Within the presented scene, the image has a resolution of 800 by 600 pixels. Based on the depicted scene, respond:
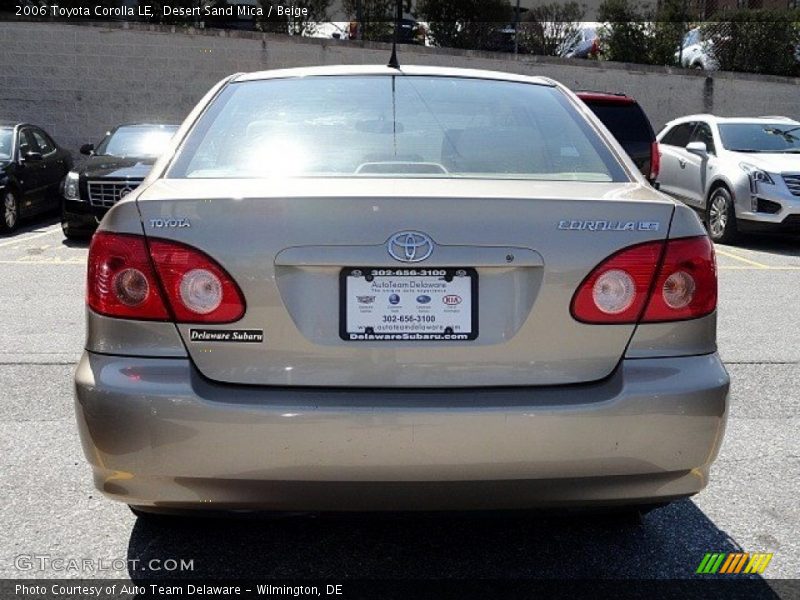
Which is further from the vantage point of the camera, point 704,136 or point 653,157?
point 704,136

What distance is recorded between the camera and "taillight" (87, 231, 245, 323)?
2.65 meters

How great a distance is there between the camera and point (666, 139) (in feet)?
47.5

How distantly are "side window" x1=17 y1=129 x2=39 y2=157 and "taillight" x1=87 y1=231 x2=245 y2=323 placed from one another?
1136 centimetres

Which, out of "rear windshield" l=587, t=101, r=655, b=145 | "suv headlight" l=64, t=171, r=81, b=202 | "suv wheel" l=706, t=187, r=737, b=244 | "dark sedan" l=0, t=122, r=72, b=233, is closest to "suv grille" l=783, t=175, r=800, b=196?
"suv wheel" l=706, t=187, r=737, b=244

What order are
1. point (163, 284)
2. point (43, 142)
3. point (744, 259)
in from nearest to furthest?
point (163, 284) < point (744, 259) < point (43, 142)

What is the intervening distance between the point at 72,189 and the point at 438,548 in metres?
9.58

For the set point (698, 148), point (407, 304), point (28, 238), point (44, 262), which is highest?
point (407, 304)

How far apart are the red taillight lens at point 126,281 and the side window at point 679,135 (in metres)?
12.1

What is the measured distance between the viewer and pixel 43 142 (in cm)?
1430

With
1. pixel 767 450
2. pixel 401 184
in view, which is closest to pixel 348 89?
pixel 401 184

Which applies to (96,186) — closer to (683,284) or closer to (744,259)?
(744,259)

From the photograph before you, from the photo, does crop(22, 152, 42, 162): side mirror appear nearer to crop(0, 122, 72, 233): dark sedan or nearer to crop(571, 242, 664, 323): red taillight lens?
crop(0, 122, 72, 233): dark sedan

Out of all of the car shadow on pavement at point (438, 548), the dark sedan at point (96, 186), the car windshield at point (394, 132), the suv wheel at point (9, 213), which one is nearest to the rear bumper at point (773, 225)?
the dark sedan at point (96, 186)
